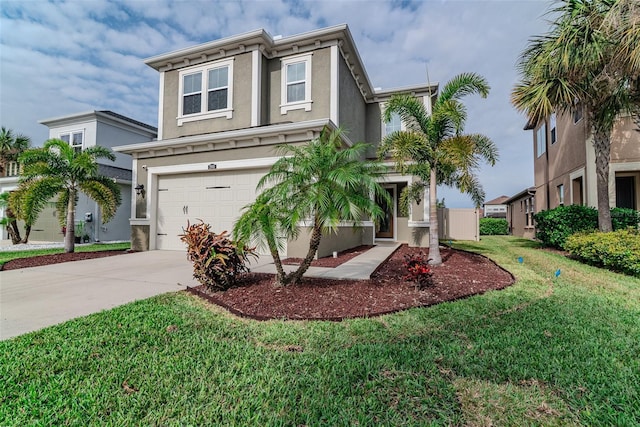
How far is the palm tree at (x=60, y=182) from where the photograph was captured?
29.4 feet

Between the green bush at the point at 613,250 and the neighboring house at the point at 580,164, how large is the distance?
142 inches

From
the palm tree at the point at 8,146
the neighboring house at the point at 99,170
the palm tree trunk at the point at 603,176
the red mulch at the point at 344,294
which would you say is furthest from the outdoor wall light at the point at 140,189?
the palm tree at the point at 8,146

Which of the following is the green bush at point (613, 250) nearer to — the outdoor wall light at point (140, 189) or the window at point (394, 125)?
the window at point (394, 125)

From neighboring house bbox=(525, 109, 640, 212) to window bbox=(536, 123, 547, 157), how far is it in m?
0.06

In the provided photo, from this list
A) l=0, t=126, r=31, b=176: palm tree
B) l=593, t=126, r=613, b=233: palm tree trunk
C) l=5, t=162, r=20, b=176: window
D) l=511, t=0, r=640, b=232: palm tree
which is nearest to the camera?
l=511, t=0, r=640, b=232: palm tree

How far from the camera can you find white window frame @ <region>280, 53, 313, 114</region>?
10039 mm

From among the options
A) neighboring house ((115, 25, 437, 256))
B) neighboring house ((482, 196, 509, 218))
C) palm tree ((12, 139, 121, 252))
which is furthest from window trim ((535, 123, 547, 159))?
neighboring house ((482, 196, 509, 218))

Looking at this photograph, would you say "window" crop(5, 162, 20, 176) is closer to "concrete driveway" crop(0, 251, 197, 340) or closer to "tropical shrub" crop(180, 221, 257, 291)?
"concrete driveway" crop(0, 251, 197, 340)

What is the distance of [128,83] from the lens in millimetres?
13898

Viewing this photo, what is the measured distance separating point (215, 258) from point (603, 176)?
36.0 ft

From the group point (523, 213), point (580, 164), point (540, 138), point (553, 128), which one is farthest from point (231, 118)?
point (523, 213)

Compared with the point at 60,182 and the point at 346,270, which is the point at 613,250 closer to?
the point at 346,270

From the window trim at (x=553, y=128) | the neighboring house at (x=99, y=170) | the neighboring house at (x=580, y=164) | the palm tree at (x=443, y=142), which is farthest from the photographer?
the neighboring house at (x=99, y=170)

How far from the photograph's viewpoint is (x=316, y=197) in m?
4.05
